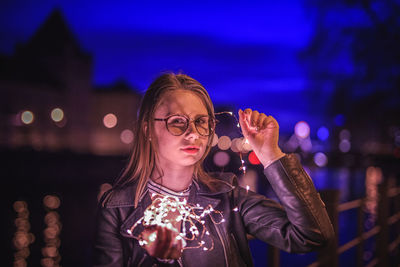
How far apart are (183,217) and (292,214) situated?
579 mm

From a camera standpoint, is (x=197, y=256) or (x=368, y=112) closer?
(x=197, y=256)

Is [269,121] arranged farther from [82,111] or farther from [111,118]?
[111,118]

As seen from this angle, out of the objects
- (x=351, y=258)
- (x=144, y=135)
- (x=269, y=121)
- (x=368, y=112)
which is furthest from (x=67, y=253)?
(x=368, y=112)

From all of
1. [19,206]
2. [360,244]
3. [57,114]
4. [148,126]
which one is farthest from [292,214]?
[57,114]

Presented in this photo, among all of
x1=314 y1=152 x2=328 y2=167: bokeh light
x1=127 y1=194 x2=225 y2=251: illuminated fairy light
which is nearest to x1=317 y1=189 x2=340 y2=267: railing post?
x1=127 y1=194 x2=225 y2=251: illuminated fairy light

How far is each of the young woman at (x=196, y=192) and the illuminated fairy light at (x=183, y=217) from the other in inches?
0.6

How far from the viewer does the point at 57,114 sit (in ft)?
125

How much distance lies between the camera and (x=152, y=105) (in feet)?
6.74

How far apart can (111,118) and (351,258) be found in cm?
4804

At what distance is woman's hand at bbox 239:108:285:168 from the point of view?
1944 mm

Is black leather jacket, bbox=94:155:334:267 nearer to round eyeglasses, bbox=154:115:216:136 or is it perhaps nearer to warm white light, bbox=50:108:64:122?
round eyeglasses, bbox=154:115:216:136

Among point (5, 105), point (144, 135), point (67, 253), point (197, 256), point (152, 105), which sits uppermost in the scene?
point (5, 105)

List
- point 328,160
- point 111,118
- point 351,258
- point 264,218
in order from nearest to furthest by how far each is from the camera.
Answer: point 264,218 → point 351,258 → point 328,160 → point 111,118

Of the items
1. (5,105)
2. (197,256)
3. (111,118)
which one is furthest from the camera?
(111,118)
